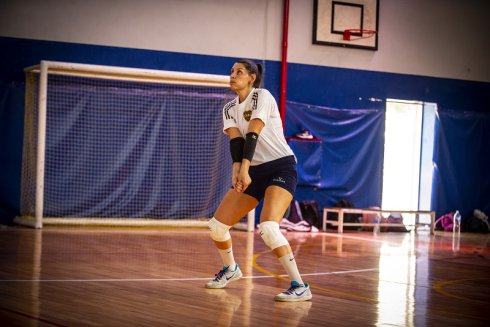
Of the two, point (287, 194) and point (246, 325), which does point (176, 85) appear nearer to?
point (287, 194)

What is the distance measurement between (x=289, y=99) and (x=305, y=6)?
6.06ft

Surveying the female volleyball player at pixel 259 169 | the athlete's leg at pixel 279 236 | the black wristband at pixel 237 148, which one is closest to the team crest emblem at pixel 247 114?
the female volleyball player at pixel 259 169

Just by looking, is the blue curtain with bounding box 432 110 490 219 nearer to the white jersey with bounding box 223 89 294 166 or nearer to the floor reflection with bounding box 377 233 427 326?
the floor reflection with bounding box 377 233 427 326

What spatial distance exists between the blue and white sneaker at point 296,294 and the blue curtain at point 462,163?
11.2 m

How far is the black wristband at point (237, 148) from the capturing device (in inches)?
239

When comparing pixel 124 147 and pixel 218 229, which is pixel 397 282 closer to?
pixel 218 229

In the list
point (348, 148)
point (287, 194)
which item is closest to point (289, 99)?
point (348, 148)

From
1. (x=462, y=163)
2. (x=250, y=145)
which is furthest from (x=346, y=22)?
(x=250, y=145)

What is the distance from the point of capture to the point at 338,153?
51.0 feet

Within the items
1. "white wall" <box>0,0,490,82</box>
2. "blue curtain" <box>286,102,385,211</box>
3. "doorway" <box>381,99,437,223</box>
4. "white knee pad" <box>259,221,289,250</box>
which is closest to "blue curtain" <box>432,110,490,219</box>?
"doorway" <box>381,99,437,223</box>

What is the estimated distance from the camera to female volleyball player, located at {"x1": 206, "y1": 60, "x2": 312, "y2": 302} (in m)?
5.86

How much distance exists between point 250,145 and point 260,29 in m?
9.22

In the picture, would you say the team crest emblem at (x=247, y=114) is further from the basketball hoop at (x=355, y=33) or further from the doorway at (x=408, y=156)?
the doorway at (x=408, y=156)

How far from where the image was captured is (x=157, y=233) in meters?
12.5
